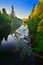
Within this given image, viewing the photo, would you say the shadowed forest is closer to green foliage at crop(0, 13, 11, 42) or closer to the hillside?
the hillside

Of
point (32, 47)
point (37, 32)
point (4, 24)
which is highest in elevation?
point (4, 24)

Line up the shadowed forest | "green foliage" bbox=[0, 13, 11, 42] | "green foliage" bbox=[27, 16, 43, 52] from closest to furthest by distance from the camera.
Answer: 1. "green foliage" bbox=[27, 16, 43, 52]
2. the shadowed forest
3. "green foliage" bbox=[0, 13, 11, 42]

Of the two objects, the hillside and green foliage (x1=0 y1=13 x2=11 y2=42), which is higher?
green foliage (x1=0 y1=13 x2=11 y2=42)

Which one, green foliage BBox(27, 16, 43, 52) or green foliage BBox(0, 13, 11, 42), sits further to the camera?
green foliage BBox(0, 13, 11, 42)

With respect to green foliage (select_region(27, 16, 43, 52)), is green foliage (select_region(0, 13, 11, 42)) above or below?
above

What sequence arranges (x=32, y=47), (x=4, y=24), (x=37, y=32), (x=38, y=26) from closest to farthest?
(x=38, y=26) < (x=37, y=32) < (x=32, y=47) < (x=4, y=24)

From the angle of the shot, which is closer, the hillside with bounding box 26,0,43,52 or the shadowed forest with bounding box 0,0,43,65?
→ the hillside with bounding box 26,0,43,52

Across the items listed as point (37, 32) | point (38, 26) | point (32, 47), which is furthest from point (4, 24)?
point (38, 26)

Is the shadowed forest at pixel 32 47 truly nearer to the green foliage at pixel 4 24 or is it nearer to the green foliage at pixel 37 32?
the green foliage at pixel 37 32

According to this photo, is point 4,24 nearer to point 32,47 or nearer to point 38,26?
point 32,47

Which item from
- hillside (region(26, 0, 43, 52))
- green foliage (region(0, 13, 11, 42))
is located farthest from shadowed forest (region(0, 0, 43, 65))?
green foliage (region(0, 13, 11, 42))

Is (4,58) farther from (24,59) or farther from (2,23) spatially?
(2,23)

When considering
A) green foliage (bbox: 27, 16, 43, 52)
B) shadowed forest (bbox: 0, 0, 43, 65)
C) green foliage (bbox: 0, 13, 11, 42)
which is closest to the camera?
green foliage (bbox: 27, 16, 43, 52)

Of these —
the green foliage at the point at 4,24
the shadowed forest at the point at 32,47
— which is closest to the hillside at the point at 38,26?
the shadowed forest at the point at 32,47
